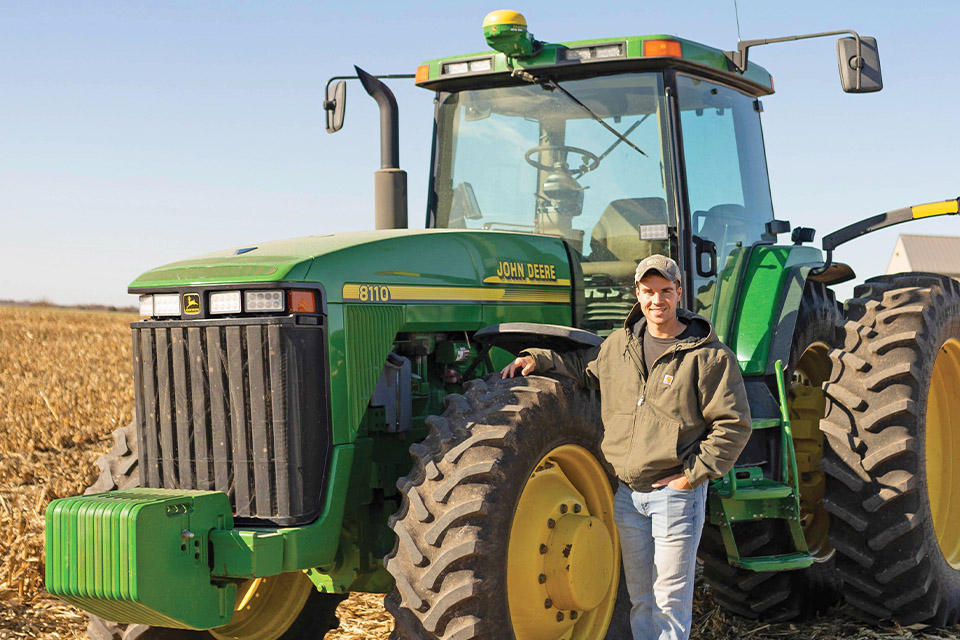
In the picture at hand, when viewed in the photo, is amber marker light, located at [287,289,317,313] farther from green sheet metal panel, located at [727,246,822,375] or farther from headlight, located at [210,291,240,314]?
green sheet metal panel, located at [727,246,822,375]

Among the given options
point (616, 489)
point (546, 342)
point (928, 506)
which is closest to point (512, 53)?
point (546, 342)

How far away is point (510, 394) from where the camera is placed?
4219mm

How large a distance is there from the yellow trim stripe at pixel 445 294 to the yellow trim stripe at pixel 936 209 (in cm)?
236

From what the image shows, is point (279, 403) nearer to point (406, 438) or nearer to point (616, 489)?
point (406, 438)

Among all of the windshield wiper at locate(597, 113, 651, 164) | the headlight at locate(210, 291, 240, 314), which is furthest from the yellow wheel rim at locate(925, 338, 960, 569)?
the headlight at locate(210, 291, 240, 314)

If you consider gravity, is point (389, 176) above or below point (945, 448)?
above

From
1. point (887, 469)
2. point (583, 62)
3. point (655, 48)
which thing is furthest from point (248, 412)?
point (887, 469)

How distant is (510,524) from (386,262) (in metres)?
1.26

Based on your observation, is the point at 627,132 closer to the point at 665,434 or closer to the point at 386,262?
the point at 386,262

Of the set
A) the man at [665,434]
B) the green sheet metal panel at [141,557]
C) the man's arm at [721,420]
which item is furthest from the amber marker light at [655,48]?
the green sheet metal panel at [141,557]

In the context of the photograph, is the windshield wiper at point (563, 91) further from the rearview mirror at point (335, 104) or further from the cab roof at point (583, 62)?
the rearview mirror at point (335, 104)

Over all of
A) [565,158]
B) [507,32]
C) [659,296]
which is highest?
[507,32]

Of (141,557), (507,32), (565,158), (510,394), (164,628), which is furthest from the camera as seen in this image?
(565,158)

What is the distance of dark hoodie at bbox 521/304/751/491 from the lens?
3963 mm
